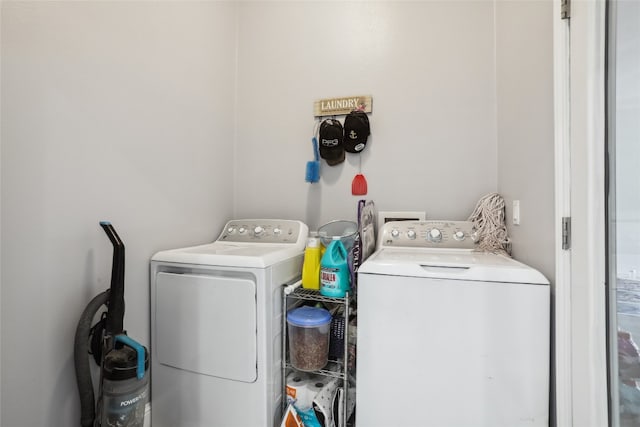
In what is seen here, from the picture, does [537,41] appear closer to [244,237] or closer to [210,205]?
[244,237]

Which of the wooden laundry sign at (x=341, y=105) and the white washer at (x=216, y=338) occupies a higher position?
the wooden laundry sign at (x=341, y=105)

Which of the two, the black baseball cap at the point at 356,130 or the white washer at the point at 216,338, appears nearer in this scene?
the white washer at the point at 216,338

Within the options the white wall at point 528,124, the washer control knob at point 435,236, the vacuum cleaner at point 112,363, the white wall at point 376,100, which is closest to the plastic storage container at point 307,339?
the vacuum cleaner at point 112,363

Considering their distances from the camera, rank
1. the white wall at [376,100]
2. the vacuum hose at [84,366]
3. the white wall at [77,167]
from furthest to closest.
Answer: the white wall at [376,100] < the vacuum hose at [84,366] < the white wall at [77,167]

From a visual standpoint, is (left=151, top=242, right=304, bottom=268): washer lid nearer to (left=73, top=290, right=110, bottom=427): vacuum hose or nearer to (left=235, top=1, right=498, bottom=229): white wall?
(left=73, top=290, right=110, bottom=427): vacuum hose

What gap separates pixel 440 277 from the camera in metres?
1.13

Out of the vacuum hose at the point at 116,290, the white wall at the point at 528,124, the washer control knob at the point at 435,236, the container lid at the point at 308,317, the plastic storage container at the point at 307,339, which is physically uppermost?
the white wall at the point at 528,124

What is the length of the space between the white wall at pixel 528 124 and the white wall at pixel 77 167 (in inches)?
72.3

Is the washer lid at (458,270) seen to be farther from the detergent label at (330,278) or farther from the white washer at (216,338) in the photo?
the white washer at (216,338)

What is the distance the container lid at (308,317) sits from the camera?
53.5 inches

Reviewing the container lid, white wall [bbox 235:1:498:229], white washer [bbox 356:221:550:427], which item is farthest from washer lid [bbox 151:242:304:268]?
white wall [bbox 235:1:498:229]

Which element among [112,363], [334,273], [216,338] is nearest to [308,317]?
[334,273]

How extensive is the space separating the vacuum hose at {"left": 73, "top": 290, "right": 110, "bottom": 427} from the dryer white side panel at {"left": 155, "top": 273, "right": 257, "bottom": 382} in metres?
0.33

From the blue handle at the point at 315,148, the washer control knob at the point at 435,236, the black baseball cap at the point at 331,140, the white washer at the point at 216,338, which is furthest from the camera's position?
the blue handle at the point at 315,148
